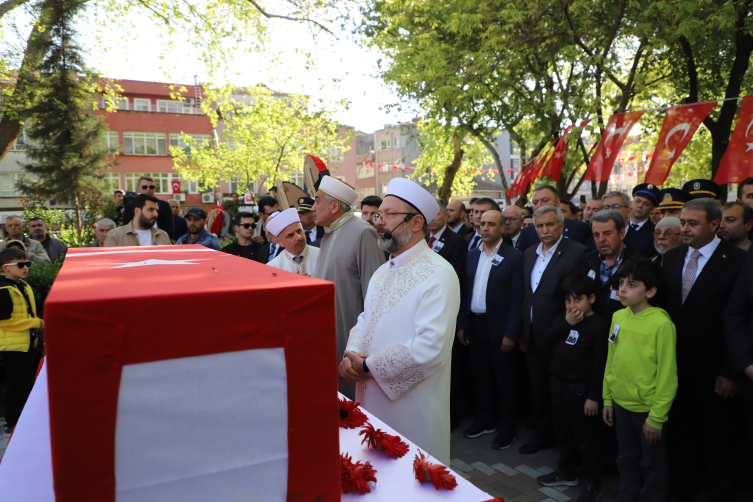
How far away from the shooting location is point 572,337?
402 centimetres

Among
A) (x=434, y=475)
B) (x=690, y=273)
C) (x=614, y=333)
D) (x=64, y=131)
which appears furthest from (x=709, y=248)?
(x=64, y=131)

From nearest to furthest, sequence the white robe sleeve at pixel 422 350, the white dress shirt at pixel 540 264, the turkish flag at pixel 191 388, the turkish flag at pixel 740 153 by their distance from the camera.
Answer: the turkish flag at pixel 191 388 → the white robe sleeve at pixel 422 350 → the white dress shirt at pixel 540 264 → the turkish flag at pixel 740 153

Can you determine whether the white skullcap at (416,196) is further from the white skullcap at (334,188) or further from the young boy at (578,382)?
the young boy at (578,382)

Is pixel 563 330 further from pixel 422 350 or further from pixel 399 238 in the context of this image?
pixel 422 350

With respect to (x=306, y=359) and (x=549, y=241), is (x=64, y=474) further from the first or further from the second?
(x=549, y=241)

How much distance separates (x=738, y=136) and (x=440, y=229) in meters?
3.94

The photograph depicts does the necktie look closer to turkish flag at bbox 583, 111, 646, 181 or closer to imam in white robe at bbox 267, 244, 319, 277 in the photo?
imam in white robe at bbox 267, 244, 319, 277

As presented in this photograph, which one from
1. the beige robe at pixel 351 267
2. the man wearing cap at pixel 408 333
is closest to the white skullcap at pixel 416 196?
the man wearing cap at pixel 408 333

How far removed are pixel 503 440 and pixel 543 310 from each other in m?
1.36

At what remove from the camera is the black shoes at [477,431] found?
5135 mm

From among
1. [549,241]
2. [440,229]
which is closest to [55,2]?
[440,229]

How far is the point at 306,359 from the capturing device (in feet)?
4.32

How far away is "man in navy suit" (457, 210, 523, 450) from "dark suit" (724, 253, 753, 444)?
1.78m

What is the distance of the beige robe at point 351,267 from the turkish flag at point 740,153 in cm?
509
